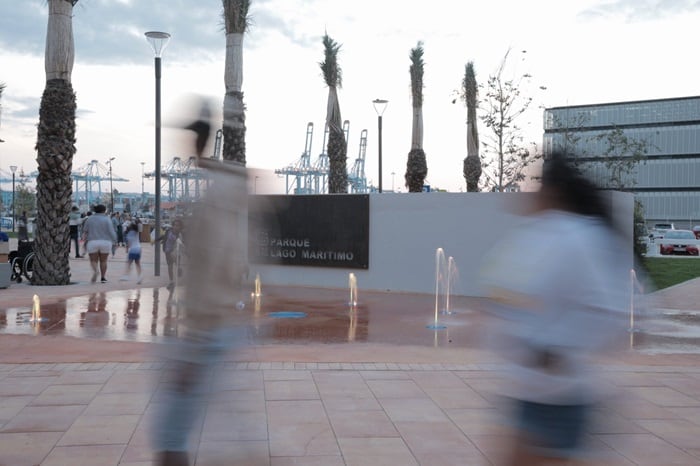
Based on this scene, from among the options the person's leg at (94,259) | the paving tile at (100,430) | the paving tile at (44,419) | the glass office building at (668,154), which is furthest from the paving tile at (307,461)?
the glass office building at (668,154)

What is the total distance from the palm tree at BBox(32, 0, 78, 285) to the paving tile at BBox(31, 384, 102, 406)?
28.9 feet

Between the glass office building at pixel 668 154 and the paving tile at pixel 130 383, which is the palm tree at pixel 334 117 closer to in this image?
the paving tile at pixel 130 383

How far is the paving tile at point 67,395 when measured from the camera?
5867mm

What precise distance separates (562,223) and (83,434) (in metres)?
3.91

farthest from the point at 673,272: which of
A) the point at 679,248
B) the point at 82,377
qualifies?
the point at 82,377

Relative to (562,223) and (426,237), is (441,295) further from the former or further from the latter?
(562,223)

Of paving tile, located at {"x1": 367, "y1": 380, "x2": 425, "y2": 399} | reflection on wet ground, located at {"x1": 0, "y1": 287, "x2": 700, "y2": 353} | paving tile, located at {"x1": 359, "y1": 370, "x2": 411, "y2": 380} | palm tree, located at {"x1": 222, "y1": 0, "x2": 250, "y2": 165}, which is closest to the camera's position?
paving tile, located at {"x1": 367, "y1": 380, "x2": 425, "y2": 399}

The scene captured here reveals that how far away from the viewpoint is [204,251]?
356 cm

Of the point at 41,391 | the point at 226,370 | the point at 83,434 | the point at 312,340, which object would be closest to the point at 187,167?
the point at 226,370

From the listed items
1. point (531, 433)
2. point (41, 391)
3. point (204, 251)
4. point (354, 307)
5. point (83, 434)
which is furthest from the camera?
point (354, 307)

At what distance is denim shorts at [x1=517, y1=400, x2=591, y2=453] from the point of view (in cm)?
259

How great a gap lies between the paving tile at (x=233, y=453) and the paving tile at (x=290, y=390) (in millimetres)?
1254

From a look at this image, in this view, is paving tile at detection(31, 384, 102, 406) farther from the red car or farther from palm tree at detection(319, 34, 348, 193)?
the red car

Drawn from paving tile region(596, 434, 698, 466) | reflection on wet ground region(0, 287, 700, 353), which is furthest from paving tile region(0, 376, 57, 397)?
paving tile region(596, 434, 698, 466)
